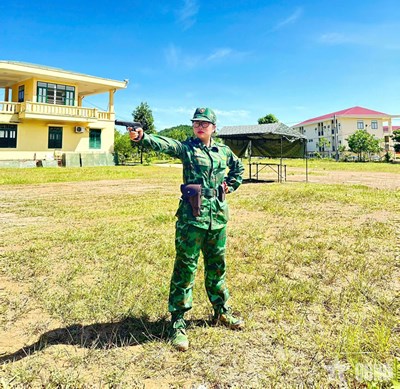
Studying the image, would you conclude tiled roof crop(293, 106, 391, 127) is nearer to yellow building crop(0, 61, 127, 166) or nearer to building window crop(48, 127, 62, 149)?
yellow building crop(0, 61, 127, 166)

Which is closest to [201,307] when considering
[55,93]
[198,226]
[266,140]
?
[198,226]

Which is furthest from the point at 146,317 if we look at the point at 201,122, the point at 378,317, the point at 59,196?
the point at 59,196

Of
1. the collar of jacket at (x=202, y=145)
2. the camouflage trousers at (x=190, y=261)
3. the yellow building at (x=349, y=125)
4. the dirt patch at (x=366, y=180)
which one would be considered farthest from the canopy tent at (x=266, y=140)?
the yellow building at (x=349, y=125)

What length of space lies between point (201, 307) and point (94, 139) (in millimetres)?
25381

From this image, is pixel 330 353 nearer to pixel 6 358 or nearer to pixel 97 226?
pixel 6 358

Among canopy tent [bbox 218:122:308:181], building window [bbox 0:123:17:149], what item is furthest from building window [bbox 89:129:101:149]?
canopy tent [bbox 218:122:308:181]

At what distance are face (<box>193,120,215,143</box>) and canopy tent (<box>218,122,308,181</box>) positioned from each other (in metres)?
12.0

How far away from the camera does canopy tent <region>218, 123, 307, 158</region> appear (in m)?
14.7

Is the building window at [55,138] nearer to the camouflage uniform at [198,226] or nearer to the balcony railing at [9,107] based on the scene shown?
the balcony railing at [9,107]

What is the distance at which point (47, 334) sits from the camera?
2.59 meters

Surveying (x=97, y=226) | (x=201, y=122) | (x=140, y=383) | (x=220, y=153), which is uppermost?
(x=201, y=122)

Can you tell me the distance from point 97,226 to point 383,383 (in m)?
5.48

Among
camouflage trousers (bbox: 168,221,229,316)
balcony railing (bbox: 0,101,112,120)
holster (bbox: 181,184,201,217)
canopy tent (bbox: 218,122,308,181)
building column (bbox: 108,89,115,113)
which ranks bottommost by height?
camouflage trousers (bbox: 168,221,229,316)

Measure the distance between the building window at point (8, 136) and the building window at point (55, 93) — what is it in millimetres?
3060
